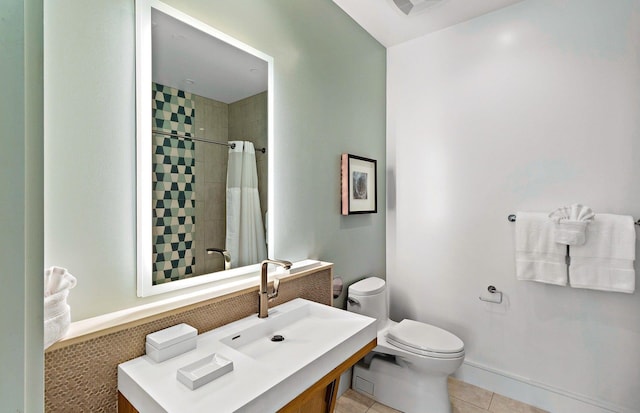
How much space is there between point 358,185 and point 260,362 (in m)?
1.42

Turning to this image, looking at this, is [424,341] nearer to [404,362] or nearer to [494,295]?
[404,362]

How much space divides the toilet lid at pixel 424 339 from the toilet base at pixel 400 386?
0.15 m

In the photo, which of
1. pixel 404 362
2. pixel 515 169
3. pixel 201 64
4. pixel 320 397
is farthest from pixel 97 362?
pixel 515 169

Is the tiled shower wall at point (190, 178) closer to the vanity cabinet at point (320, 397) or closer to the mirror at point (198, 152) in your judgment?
the mirror at point (198, 152)

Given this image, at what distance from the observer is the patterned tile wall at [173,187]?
1.13 meters

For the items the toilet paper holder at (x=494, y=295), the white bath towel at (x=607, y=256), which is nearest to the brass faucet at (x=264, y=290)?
the toilet paper holder at (x=494, y=295)

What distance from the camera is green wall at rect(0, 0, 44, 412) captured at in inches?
12.2

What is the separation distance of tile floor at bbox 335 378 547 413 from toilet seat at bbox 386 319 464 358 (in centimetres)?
43

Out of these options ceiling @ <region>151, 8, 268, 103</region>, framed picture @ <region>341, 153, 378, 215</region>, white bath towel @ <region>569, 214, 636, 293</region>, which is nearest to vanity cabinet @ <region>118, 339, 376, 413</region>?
framed picture @ <region>341, 153, 378, 215</region>

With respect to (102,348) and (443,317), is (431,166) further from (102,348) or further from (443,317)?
(102,348)

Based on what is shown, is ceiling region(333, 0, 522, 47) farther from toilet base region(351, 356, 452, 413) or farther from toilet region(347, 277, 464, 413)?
toilet base region(351, 356, 452, 413)

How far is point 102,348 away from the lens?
91cm

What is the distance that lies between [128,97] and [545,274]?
231 centimetres

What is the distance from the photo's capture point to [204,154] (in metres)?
1.30
